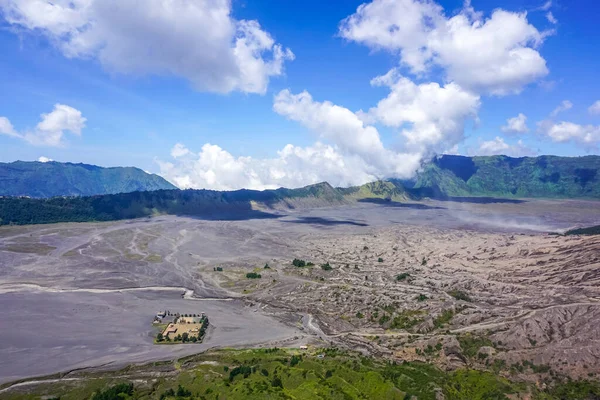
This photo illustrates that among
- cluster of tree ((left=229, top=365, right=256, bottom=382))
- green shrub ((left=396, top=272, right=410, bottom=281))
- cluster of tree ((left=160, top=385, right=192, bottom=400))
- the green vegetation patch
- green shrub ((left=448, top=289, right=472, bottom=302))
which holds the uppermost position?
green shrub ((left=396, top=272, right=410, bottom=281))

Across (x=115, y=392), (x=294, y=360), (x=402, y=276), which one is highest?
(x=402, y=276)

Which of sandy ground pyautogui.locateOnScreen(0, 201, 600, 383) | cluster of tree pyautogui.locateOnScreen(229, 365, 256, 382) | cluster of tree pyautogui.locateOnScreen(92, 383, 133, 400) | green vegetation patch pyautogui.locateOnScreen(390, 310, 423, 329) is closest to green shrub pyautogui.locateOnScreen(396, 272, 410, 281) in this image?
sandy ground pyautogui.locateOnScreen(0, 201, 600, 383)

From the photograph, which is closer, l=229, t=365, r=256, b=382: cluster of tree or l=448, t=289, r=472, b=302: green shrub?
l=229, t=365, r=256, b=382: cluster of tree

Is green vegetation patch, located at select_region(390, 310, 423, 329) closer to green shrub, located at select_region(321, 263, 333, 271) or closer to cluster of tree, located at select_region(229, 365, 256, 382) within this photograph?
cluster of tree, located at select_region(229, 365, 256, 382)

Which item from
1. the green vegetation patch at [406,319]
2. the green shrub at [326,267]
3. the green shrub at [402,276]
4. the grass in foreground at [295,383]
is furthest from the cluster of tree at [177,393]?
the green shrub at [326,267]

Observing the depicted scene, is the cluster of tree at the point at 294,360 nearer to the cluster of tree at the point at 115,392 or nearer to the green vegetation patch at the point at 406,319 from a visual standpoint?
the cluster of tree at the point at 115,392

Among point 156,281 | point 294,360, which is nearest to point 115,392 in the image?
point 294,360

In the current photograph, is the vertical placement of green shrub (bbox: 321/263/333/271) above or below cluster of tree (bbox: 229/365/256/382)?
above

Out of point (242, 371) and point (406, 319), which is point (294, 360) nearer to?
point (242, 371)

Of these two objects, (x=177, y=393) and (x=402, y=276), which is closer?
(x=177, y=393)
